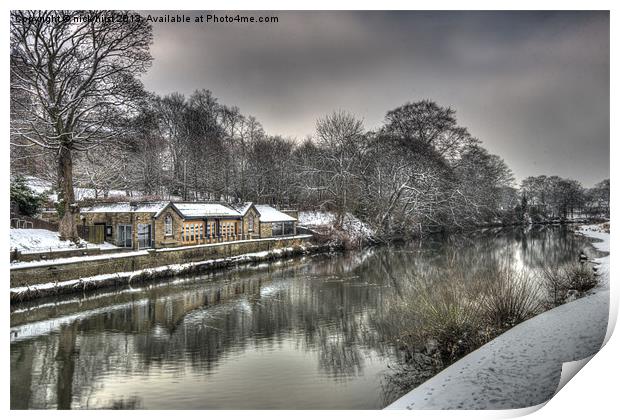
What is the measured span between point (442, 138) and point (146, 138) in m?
11.3

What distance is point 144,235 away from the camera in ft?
41.0

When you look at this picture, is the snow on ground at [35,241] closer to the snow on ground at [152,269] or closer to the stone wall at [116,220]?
the snow on ground at [152,269]

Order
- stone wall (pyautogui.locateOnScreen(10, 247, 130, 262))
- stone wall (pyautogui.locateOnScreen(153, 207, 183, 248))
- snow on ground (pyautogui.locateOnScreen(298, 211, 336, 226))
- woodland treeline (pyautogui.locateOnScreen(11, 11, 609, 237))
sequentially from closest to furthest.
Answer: woodland treeline (pyautogui.locateOnScreen(11, 11, 609, 237)) → stone wall (pyautogui.locateOnScreen(10, 247, 130, 262)) → stone wall (pyautogui.locateOnScreen(153, 207, 183, 248)) → snow on ground (pyautogui.locateOnScreen(298, 211, 336, 226))

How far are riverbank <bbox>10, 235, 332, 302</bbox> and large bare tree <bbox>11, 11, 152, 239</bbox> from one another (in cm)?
178

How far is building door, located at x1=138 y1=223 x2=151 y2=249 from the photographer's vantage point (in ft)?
40.6

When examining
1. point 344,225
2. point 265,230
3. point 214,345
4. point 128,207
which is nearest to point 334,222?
point 344,225

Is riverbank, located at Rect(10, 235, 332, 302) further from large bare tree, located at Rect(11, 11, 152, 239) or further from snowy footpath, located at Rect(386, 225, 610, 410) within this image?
snowy footpath, located at Rect(386, 225, 610, 410)

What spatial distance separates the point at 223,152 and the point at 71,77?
295 inches

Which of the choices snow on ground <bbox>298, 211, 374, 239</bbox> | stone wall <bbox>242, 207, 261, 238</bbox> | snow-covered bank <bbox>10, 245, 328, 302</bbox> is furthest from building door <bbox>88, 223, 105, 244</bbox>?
snow on ground <bbox>298, 211, 374, 239</bbox>

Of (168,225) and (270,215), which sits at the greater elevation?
(270,215)

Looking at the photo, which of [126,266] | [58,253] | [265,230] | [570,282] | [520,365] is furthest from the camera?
[265,230]

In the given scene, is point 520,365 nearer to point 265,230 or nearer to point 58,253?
point 58,253

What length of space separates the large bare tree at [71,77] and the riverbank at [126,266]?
5.84 ft

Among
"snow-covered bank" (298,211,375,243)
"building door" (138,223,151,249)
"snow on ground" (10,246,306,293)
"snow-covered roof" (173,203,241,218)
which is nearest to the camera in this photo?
"snow on ground" (10,246,306,293)
